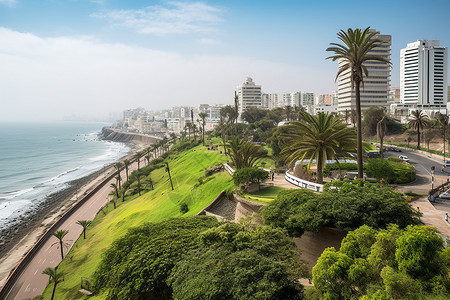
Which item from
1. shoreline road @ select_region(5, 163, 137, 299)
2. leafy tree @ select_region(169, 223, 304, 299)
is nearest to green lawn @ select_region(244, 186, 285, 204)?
leafy tree @ select_region(169, 223, 304, 299)

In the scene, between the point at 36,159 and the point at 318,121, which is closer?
the point at 318,121

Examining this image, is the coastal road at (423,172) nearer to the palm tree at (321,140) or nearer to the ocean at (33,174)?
the palm tree at (321,140)

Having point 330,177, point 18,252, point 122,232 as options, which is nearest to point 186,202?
point 122,232

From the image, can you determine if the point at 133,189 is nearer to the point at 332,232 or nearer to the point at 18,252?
the point at 18,252

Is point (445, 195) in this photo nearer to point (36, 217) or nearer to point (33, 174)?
point (36, 217)

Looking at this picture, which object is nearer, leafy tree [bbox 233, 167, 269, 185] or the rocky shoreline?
leafy tree [bbox 233, 167, 269, 185]

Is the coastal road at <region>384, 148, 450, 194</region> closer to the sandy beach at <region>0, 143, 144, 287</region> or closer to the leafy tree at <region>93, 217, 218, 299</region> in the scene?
the leafy tree at <region>93, 217, 218, 299</region>

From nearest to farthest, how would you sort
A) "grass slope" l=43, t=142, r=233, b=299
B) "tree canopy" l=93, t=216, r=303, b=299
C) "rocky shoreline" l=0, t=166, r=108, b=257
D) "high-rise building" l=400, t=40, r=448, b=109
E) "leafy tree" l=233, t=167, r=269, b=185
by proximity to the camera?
"tree canopy" l=93, t=216, r=303, b=299 → "leafy tree" l=233, t=167, r=269, b=185 → "grass slope" l=43, t=142, r=233, b=299 → "rocky shoreline" l=0, t=166, r=108, b=257 → "high-rise building" l=400, t=40, r=448, b=109
